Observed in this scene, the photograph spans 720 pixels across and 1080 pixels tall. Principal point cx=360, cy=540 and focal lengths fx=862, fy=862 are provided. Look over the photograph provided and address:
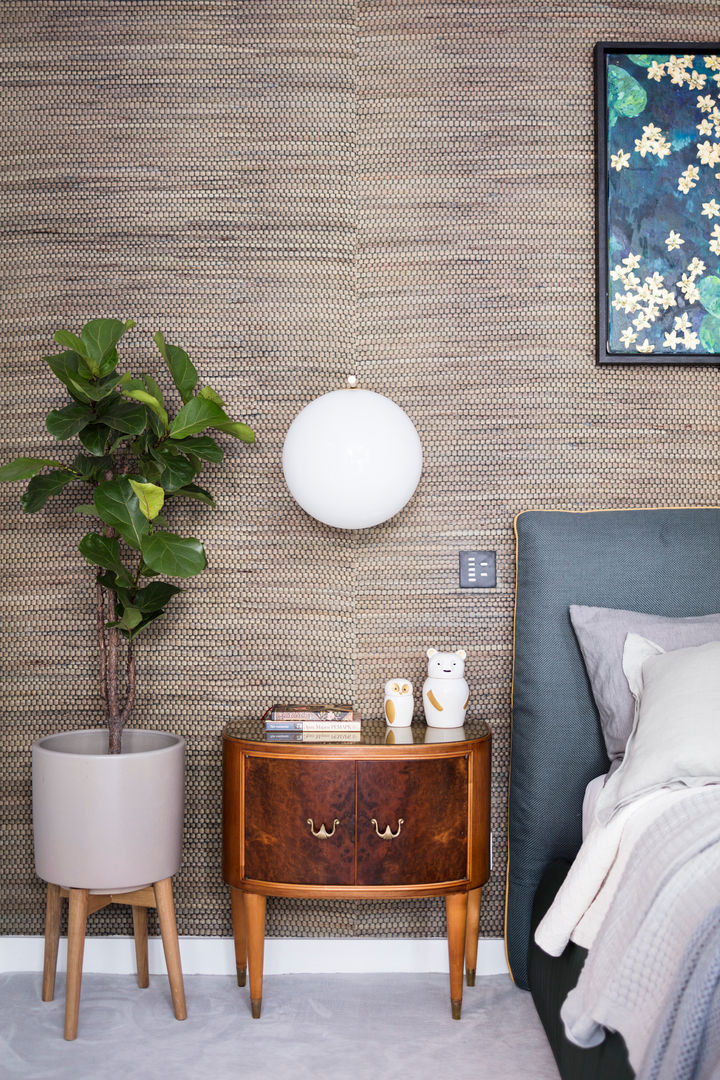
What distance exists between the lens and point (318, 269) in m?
2.47

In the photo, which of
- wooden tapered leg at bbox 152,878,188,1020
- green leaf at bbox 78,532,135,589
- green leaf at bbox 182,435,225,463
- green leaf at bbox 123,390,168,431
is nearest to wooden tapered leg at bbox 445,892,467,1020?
wooden tapered leg at bbox 152,878,188,1020

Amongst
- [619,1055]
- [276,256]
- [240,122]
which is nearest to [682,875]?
[619,1055]

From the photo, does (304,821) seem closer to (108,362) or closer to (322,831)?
(322,831)

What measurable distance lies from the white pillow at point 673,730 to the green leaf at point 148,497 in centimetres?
118

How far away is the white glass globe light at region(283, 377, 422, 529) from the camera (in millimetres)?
2119

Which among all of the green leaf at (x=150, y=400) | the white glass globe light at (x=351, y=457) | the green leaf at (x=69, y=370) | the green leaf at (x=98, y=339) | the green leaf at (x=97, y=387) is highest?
the green leaf at (x=98, y=339)

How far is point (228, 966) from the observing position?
93.6 inches

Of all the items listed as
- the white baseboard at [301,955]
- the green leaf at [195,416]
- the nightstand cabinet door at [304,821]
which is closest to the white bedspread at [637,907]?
the nightstand cabinet door at [304,821]

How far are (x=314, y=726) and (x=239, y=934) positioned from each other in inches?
24.3

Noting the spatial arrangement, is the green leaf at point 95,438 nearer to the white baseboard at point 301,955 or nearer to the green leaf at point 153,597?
the green leaf at point 153,597

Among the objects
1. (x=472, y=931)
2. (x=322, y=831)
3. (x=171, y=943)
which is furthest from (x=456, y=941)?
(x=171, y=943)

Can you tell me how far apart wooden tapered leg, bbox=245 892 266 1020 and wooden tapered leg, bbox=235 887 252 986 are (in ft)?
0.38

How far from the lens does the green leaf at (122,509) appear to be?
6.63 feet

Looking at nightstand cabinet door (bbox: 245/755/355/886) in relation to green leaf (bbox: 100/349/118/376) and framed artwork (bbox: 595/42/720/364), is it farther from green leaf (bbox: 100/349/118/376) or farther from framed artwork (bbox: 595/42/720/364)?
framed artwork (bbox: 595/42/720/364)
